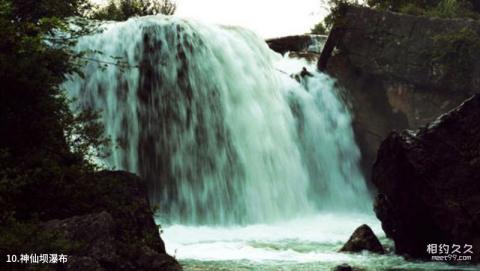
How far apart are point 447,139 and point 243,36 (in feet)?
32.7

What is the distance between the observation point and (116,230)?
22.3ft

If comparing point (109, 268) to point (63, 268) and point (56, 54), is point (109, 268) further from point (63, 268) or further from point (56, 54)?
point (56, 54)

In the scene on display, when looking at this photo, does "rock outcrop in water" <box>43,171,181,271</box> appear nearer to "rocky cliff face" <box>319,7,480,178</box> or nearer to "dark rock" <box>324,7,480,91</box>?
"rocky cliff face" <box>319,7,480,178</box>

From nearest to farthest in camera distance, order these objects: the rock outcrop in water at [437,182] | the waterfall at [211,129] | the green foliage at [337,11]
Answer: the rock outcrop in water at [437,182] → the waterfall at [211,129] → the green foliage at [337,11]

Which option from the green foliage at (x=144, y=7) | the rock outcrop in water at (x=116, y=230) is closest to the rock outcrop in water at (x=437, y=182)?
the rock outcrop in water at (x=116, y=230)

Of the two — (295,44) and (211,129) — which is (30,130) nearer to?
(211,129)

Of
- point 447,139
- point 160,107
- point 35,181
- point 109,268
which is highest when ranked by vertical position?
point 160,107

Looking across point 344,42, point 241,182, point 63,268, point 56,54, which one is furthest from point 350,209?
point 63,268

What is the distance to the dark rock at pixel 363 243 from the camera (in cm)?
980

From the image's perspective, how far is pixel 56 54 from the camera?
7383mm

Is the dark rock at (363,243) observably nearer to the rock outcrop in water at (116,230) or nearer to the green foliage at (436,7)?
the rock outcrop in water at (116,230)

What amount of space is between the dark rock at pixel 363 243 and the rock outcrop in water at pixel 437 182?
1.25 feet

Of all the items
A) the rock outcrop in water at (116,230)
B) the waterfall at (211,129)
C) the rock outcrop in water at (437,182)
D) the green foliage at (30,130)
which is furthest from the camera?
the waterfall at (211,129)

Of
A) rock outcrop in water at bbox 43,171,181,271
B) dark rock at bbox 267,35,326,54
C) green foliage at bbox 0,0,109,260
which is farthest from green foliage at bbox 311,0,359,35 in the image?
green foliage at bbox 0,0,109,260
